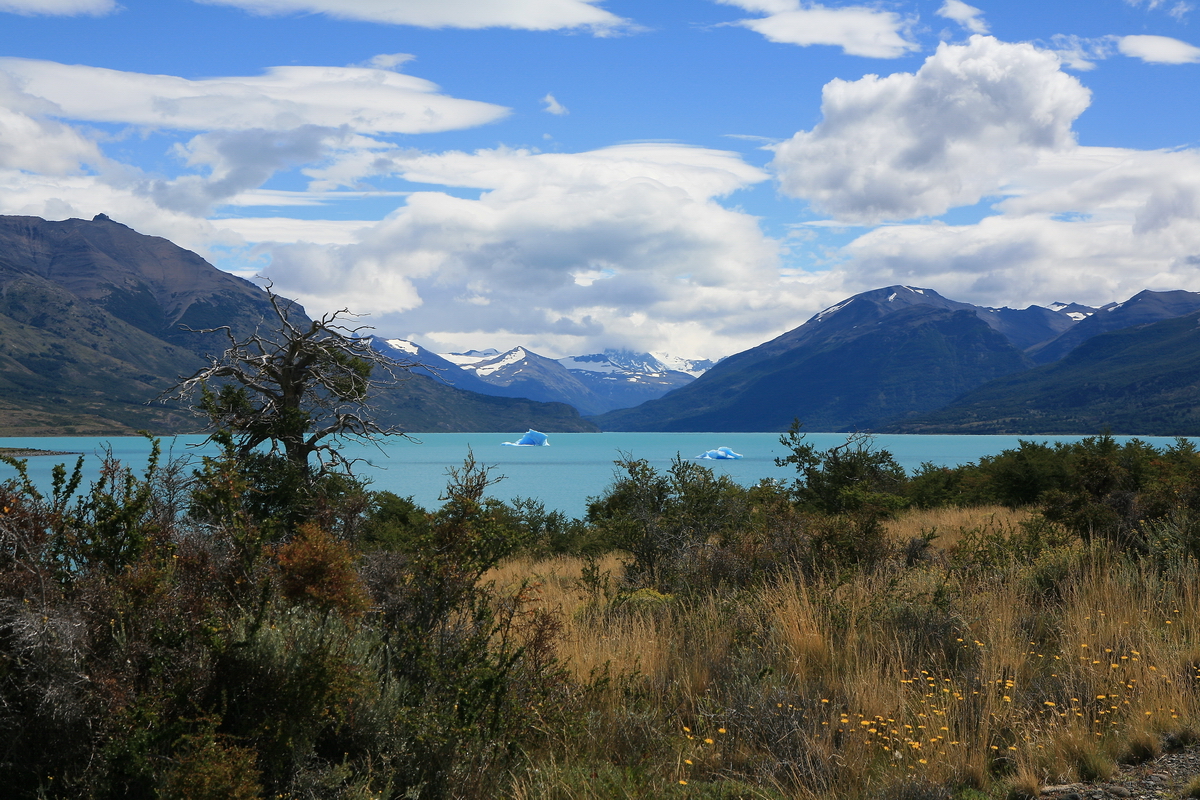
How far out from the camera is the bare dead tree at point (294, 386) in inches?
575

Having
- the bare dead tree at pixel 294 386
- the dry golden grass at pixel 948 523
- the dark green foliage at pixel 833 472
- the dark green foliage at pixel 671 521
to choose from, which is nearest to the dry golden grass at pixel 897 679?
the dark green foliage at pixel 671 521

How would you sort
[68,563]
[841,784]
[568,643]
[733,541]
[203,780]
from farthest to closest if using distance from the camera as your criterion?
[733,541] < [568,643] < [841,784] < [68,563] < [203,780]

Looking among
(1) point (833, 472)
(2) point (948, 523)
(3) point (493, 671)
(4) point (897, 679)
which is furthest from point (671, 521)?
(1) point (833, 472)

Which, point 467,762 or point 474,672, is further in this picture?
point 474,672

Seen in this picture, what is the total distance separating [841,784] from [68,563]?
157 inches

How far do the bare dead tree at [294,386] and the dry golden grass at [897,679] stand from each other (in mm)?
9197

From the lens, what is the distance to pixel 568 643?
6.31m

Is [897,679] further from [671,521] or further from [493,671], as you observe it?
[671,521]

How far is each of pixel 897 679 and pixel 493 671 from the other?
2810 mm

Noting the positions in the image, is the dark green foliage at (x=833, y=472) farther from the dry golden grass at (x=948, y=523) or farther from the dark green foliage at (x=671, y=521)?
the dark green foliage at (x=671, y=521)

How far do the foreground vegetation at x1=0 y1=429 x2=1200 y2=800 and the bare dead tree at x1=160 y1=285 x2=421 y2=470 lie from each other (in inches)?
320

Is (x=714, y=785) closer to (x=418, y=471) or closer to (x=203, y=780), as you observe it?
(x=203, y=780)

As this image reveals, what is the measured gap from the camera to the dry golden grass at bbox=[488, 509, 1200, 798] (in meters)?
4.34

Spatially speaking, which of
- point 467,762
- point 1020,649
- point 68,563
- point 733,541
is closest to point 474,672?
point 467,762
